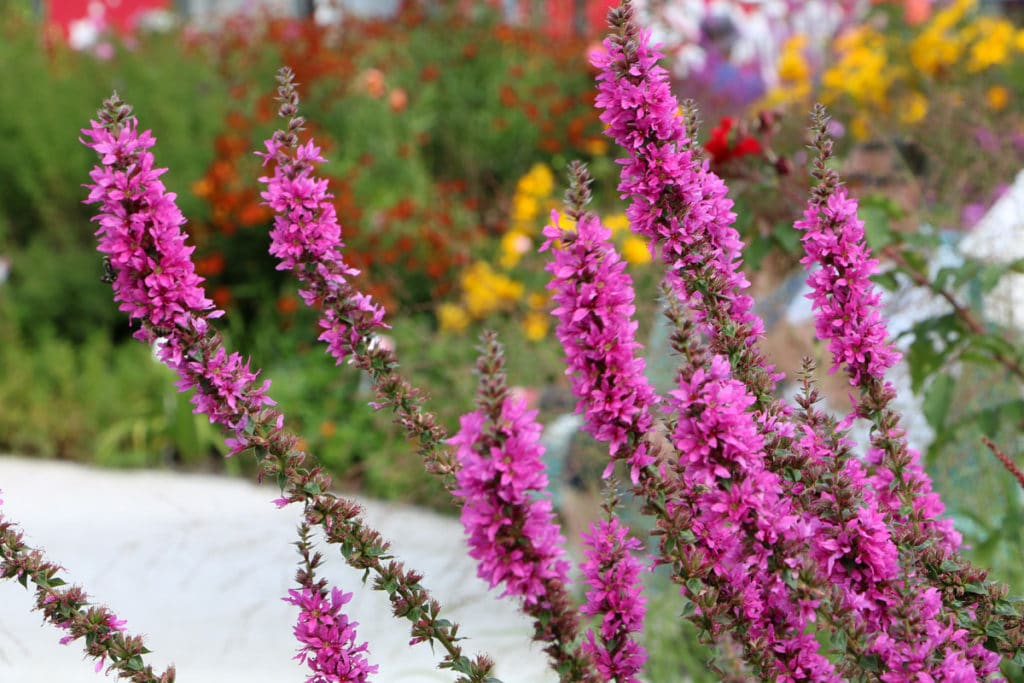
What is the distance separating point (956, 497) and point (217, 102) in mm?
4607

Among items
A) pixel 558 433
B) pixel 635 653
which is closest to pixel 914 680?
pixel 635 653

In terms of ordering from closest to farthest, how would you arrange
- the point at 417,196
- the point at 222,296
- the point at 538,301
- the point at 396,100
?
the point at 538,301 → the point at 222,296 → the point at 417,196 → the point at 396,100

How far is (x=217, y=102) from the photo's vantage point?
636 cm

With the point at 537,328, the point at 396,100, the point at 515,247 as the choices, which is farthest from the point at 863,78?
the point at 396,100

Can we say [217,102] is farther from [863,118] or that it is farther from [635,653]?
[635,653]

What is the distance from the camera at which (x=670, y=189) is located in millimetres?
1226

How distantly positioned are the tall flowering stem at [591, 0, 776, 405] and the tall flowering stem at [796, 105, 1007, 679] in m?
0.09

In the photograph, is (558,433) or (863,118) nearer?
(558,433)

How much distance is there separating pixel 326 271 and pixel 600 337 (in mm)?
395

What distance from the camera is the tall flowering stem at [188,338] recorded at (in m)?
1.20

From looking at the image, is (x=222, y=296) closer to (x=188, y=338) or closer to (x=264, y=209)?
(x=264, y=209)

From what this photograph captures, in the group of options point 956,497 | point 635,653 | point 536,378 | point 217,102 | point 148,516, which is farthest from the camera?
point 217,102

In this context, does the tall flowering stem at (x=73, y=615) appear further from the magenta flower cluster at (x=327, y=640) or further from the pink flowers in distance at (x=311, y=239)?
the pink flowers in distance at (x=311, y=239)

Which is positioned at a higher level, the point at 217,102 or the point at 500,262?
the point at 217,102
